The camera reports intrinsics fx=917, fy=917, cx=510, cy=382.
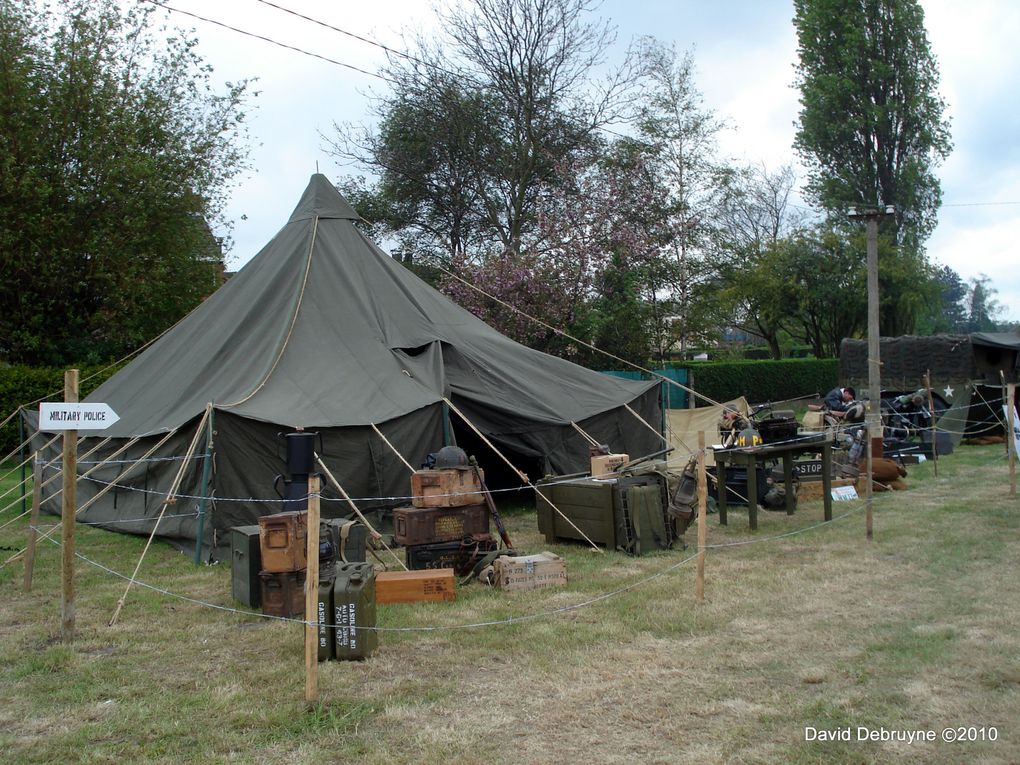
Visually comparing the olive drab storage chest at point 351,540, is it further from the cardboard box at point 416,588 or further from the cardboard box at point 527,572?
the cardboard box at point 527,572

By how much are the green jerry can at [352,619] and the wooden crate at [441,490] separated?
213 cm

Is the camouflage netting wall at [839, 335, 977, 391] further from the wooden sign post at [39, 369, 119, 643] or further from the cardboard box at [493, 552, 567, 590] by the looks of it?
the wooden sign post at [39, 369, 119, 643]

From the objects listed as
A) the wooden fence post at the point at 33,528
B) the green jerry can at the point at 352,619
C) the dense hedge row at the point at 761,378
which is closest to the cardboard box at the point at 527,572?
the green jerry can at the point at 352,619

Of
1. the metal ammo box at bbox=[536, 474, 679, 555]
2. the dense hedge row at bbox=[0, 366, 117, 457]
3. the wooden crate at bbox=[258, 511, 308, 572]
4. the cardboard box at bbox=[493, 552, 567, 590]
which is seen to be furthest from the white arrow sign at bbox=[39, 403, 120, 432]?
the dense hedge row at bbox=[0, 366, 117, 457]

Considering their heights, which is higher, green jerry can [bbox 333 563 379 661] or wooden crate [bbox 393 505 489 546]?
wooden crate [bbox 393 505 489 546]

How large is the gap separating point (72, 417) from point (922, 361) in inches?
696

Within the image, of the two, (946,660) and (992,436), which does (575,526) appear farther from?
(992,436)

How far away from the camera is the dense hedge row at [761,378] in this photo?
26.1 metres

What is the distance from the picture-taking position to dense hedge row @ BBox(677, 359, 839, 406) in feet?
85.7

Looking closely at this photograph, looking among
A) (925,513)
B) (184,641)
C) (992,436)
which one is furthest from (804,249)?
(184,641)

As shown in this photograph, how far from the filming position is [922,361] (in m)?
19.4

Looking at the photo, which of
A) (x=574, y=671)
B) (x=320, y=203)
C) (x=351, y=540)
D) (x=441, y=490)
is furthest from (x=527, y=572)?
(x=320, y=203)

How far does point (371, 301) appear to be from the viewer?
1195cm

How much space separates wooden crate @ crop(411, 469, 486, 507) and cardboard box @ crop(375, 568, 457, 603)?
0.84 metres
